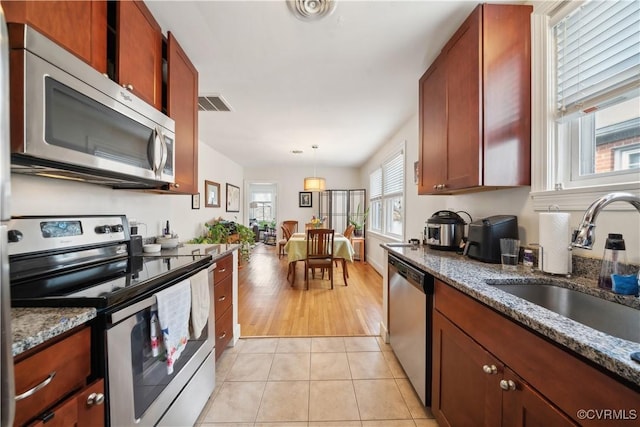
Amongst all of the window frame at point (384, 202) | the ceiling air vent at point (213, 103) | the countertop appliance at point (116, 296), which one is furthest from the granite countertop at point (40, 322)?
the window frame at point (384, 202)

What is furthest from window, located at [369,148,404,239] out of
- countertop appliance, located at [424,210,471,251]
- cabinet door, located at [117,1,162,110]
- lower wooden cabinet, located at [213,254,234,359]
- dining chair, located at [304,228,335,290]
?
cabinet door, located at [117,1,162,110]

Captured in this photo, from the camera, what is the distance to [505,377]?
807mm

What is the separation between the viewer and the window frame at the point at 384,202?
355 centimetres

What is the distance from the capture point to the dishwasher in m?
1.37

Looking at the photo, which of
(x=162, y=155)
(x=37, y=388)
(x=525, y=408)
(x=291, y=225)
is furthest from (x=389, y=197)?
(x=37, y=388)

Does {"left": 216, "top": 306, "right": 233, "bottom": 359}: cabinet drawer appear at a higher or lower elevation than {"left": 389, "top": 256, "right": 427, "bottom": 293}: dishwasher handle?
lower

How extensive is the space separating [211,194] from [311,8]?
3.84m

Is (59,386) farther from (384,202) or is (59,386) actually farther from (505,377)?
(384,202)

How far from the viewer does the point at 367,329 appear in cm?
244

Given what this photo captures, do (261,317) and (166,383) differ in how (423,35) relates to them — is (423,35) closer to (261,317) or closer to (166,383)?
(166,383)

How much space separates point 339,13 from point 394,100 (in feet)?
4.45

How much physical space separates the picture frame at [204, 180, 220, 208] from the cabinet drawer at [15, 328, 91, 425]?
3900 mm

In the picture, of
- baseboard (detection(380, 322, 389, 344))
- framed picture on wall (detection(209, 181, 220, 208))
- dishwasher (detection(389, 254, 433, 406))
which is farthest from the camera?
framed picture on wall (detection(209, 181, 220, 208))

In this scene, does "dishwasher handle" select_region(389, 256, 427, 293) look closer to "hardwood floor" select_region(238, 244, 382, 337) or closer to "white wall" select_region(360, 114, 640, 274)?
"white wall" select_region(360, 114, 640, 274)
